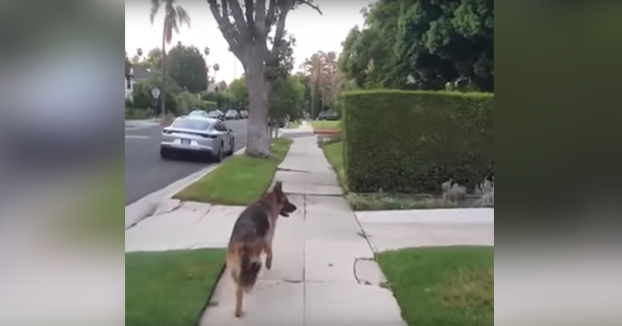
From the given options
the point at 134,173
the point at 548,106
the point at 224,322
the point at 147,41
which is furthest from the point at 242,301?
the point at 548,106

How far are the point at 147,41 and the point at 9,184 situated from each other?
67 centimetres

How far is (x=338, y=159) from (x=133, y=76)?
83 centimetres

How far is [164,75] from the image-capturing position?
2086mm

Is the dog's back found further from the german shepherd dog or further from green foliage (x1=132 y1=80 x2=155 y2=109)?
green foliage (x1=132 y1=80 x2=155 y2=109)

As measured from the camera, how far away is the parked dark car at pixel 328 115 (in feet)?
7.04

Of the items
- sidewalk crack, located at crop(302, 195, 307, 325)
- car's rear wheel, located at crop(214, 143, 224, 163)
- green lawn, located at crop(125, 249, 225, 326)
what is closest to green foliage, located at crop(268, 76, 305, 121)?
car's rear wheel, located at crop(214, 143, 224, 163)

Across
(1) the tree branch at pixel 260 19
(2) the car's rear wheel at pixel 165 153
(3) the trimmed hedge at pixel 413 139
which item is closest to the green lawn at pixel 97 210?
(2) the car's rear wheel at pixel 165 153

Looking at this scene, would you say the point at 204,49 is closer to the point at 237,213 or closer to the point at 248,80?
the point at 248,80

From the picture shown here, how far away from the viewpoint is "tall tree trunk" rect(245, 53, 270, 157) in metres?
2.11

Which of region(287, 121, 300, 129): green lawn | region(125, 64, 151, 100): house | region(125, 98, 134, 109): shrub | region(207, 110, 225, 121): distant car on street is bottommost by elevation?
region(287, 121, 300, 129): green lawn

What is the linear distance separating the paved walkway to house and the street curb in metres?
0.03

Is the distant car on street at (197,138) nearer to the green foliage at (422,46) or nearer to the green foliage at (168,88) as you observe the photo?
the green foliage at (168,88)

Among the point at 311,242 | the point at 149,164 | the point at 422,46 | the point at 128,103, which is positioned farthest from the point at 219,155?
the point at 422,46

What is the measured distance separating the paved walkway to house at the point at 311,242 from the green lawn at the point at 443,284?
0.04 metres
